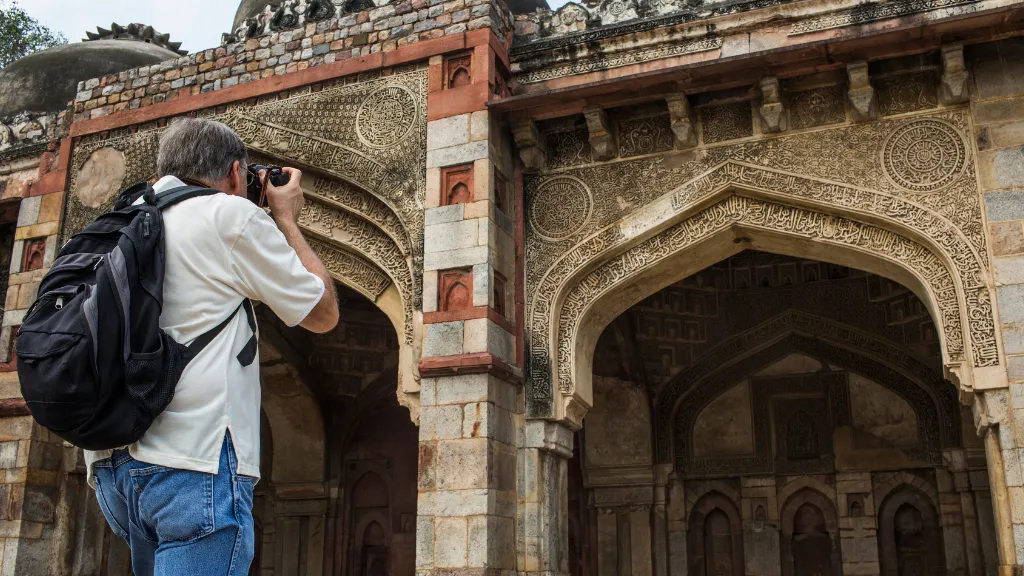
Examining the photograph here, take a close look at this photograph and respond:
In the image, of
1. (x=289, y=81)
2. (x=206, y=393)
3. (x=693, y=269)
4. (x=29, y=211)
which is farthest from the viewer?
(x=29, y=211)

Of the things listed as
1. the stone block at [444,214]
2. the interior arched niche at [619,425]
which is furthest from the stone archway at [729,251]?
the interior arched niche at [619,425]

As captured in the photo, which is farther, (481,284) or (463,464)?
(481,284)

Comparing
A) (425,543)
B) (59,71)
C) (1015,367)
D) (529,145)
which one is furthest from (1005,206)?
(59,71)

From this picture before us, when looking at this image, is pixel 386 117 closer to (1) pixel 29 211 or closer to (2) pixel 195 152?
(1) pixel 29 211

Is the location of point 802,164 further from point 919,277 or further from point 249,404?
point 249,404

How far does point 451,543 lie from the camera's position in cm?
632

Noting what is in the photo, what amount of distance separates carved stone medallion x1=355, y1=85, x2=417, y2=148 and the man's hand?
5.45 meters

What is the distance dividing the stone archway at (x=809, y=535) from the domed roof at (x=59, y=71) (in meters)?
8.28

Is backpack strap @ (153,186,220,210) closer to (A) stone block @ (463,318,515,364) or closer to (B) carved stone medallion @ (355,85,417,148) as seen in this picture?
(A) stone block @ (463,318,515,364)

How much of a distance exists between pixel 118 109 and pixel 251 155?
1.52m

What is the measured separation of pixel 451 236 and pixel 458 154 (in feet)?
2.01

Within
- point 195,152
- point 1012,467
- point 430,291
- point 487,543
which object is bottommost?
point 487,543

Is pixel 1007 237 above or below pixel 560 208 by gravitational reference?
below

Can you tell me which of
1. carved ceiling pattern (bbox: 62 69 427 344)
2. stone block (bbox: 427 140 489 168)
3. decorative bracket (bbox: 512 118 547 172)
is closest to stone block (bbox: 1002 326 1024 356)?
decorative bracket (bbox: 512 118 547 172)
